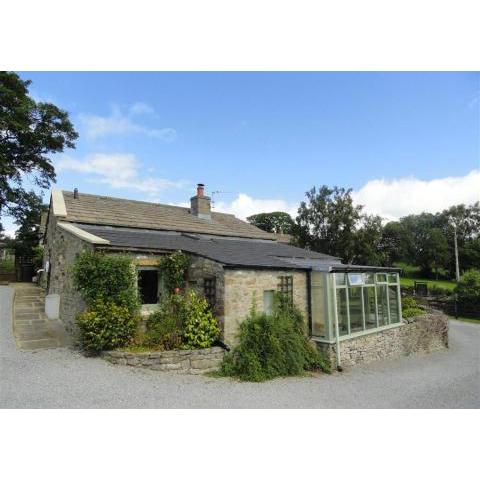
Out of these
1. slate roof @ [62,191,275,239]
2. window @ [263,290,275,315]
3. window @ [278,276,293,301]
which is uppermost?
slate roof @ [62,191,275,239]

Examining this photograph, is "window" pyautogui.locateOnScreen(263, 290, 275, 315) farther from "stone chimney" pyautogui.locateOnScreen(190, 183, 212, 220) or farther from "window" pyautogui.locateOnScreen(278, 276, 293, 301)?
"stone chimney" pyautogui.locateOnScreen(190, 183, 212, 220)

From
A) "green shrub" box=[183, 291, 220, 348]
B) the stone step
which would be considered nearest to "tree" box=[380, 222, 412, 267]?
"green shrub" box=[183, 291, 220, 348]

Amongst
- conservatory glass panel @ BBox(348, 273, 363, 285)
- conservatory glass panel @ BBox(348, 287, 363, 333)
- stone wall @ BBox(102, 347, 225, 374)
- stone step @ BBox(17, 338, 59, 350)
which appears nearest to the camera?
stone wall @ BBox(102, 347, 225, 374)

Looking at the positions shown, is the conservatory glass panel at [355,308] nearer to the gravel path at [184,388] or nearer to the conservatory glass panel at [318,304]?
the conservatory glass panel at [318,304]

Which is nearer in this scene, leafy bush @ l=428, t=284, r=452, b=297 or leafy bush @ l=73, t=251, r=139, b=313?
leafy bush @ l=73, t=251, r=139, b=313

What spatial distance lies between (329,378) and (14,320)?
10.8 m

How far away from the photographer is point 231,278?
30.2 feet

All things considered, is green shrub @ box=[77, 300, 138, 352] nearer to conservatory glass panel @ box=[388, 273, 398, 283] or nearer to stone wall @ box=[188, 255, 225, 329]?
stone wall @ box=[188, 255, 225, 329]

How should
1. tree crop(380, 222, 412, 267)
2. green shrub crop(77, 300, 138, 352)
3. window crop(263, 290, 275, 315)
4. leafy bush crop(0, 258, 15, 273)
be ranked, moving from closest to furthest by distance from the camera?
green shrub crop(77, 300, 138, 352) < window crop(263, 290, 275, 315) < leafy bush crop(0, 258, 15, 273) < tree crop(380, 222, 412, 267)

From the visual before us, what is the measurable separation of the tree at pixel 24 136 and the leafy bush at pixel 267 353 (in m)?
23.1

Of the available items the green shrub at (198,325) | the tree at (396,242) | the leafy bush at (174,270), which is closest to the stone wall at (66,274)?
the leafy bush at (174,270)

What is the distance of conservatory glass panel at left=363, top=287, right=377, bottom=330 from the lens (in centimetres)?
1179

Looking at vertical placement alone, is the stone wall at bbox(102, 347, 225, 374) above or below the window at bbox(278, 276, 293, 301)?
below

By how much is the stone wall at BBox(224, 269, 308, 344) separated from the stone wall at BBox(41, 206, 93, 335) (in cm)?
443
